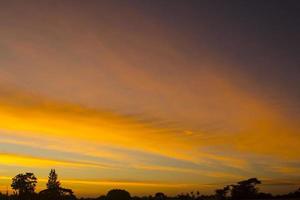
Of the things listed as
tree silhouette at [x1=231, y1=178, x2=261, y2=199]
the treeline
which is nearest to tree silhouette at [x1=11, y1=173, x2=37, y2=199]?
the treeline

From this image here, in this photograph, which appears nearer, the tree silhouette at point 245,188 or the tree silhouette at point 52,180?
the tree silhouette at point 245,188

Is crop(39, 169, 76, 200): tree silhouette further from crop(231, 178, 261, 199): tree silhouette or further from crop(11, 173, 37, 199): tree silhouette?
crop(231, 178, 261, 199): tree silhouette

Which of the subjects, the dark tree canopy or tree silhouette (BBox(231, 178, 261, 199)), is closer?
tree silhouette (BBox(231, 178, 261, 199))

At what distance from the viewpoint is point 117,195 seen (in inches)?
2778

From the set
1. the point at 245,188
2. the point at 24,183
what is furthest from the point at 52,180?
the point at 245,188

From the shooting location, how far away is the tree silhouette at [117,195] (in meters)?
69.8

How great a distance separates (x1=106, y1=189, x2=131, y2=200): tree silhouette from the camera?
69.8 metres

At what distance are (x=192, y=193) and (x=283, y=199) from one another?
43326 mm

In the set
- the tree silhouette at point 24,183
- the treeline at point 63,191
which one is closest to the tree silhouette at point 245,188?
the treeline at point 63,191

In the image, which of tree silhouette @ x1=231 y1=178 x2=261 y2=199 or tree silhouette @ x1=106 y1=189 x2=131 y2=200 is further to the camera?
tree silhouette @ x1=106 y1=189 x2=131 y2=200

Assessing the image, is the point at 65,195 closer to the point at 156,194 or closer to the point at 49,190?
the point at 49,190

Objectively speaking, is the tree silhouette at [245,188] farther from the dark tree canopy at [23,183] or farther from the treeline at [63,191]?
the dark tree canopy at [23,183]

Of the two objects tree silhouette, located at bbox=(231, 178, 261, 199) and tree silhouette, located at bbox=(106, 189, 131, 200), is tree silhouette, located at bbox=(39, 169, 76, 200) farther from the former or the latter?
tree silhouette, located at bbox=(231, 178, 261, 199)

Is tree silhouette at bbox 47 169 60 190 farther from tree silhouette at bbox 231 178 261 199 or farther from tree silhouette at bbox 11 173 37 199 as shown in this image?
tree silhouette at bbox 231 178 261 199
